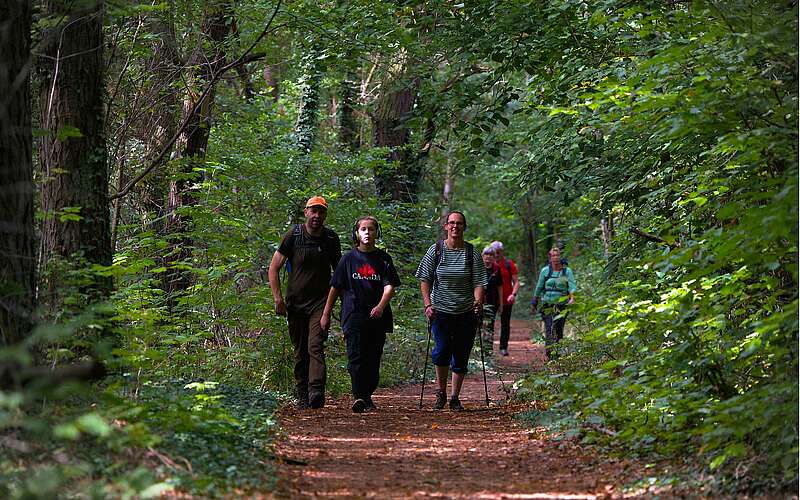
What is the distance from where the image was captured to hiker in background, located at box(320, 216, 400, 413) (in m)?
10.8

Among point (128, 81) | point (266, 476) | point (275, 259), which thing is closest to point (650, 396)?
point (266, 476)

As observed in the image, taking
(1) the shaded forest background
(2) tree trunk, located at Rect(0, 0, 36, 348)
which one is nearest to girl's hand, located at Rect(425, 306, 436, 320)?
(1) the shaded forest background

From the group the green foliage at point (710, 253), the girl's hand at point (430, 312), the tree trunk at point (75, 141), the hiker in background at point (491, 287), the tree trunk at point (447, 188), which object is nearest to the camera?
the green foliage at point (710, 253)

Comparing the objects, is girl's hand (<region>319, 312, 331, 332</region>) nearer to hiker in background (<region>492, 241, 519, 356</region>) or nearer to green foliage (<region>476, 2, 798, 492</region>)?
green foliage (<region>476, 2, 798, 492</region>)

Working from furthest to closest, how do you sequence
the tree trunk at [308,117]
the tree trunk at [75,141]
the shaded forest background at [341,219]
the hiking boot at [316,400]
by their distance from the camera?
the tree trunk at [308,117]
the hiking boot at [316,400]
the tree trunk at [75,141]
the shaded forest background at [341,219]

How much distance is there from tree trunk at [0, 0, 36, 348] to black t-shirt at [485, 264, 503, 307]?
12690 millimetres

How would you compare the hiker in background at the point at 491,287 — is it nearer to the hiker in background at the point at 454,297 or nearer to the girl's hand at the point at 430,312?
the hiker in background at the point at 454,297

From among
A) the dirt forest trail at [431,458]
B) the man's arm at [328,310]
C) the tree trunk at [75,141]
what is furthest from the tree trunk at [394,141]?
the tree trunk at [75,141]

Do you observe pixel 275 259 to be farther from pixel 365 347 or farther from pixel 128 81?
pixel 128 81

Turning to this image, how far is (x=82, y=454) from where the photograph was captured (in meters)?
5.39

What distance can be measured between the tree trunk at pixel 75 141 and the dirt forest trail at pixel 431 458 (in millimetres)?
2487

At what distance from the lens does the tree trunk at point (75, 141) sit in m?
8.09

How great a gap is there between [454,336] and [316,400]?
73.3 inches

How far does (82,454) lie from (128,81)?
7.37m
